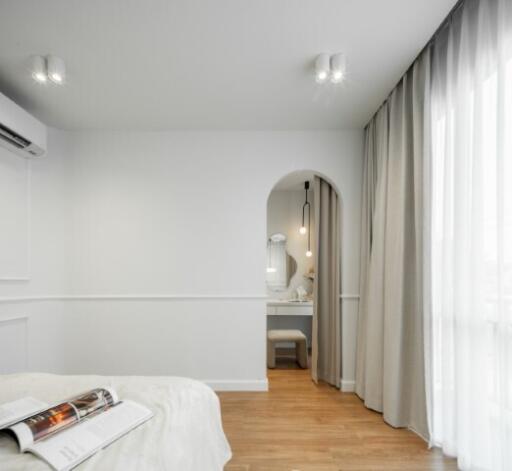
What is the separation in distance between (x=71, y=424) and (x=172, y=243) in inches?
93.9

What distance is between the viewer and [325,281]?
383cm

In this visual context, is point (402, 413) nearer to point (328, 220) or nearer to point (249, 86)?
point (328, 220)

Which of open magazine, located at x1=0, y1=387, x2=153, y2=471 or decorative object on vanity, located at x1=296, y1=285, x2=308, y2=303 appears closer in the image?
open magazine, located at x1=0, y1=387, x2=153, y2=471

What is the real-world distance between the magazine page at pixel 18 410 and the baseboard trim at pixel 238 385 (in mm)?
2216

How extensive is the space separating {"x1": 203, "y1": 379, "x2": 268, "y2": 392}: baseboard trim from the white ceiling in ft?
8.28

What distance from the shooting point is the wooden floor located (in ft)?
7.03

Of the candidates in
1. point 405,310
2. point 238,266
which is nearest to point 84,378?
point 238,266

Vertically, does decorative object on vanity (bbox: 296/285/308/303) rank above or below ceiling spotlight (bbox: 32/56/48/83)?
below

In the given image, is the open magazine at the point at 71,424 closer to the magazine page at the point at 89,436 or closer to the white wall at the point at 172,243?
the magazine page at the point at 89,436

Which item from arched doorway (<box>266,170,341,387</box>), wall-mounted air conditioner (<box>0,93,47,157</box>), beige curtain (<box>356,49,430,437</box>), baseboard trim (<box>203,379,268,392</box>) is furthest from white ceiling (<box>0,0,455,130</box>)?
baseboard trim (<box>203,379,268,392</box>)

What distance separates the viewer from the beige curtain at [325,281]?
3719 mm

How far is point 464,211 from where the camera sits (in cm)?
201

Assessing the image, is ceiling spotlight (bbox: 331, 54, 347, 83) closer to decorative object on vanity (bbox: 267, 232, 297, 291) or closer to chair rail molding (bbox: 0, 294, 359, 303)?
chair rail molding (bbox: 0, 294, 359, 303)

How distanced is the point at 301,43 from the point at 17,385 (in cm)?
248
